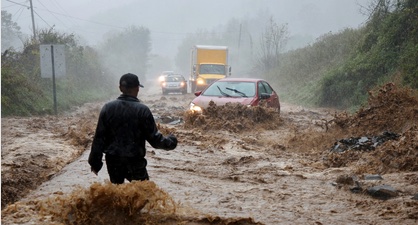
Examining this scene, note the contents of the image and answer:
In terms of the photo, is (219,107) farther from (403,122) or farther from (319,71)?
(319,71)

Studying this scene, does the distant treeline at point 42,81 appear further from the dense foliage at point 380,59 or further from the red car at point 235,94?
the dense foliage at point 380,59

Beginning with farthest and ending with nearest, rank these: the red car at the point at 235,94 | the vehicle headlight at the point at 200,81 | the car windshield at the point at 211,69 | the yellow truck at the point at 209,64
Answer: the car windshield at the point at 211,69, the yellow truck at the point at 209,64, the vehicle headlight at the point at 200,81, the red car at the point at 235,94

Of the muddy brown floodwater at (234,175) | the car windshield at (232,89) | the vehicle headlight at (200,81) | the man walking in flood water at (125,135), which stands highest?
the man walking in flood water at (125,135)

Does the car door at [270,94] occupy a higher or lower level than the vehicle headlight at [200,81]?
higher

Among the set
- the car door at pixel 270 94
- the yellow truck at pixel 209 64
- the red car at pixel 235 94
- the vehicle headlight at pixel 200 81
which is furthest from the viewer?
the yellow truck at pixel 209 64

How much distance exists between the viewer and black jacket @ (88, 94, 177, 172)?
176 inches

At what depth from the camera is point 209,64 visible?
31125mm

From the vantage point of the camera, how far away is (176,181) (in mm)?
7547

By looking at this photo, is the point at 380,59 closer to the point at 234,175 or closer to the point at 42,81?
the point at 234,175

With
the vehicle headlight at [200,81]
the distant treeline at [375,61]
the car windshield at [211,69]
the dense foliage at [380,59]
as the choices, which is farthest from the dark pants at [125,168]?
the car windshield at [211,69]

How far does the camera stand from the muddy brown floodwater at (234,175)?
5.00 m

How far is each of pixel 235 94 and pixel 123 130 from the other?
9.81m

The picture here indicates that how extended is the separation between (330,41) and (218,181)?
30.5 meters

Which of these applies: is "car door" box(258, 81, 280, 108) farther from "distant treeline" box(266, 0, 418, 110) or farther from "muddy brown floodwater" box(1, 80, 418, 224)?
"distant treeline" box(266, 0, 418, 110)
